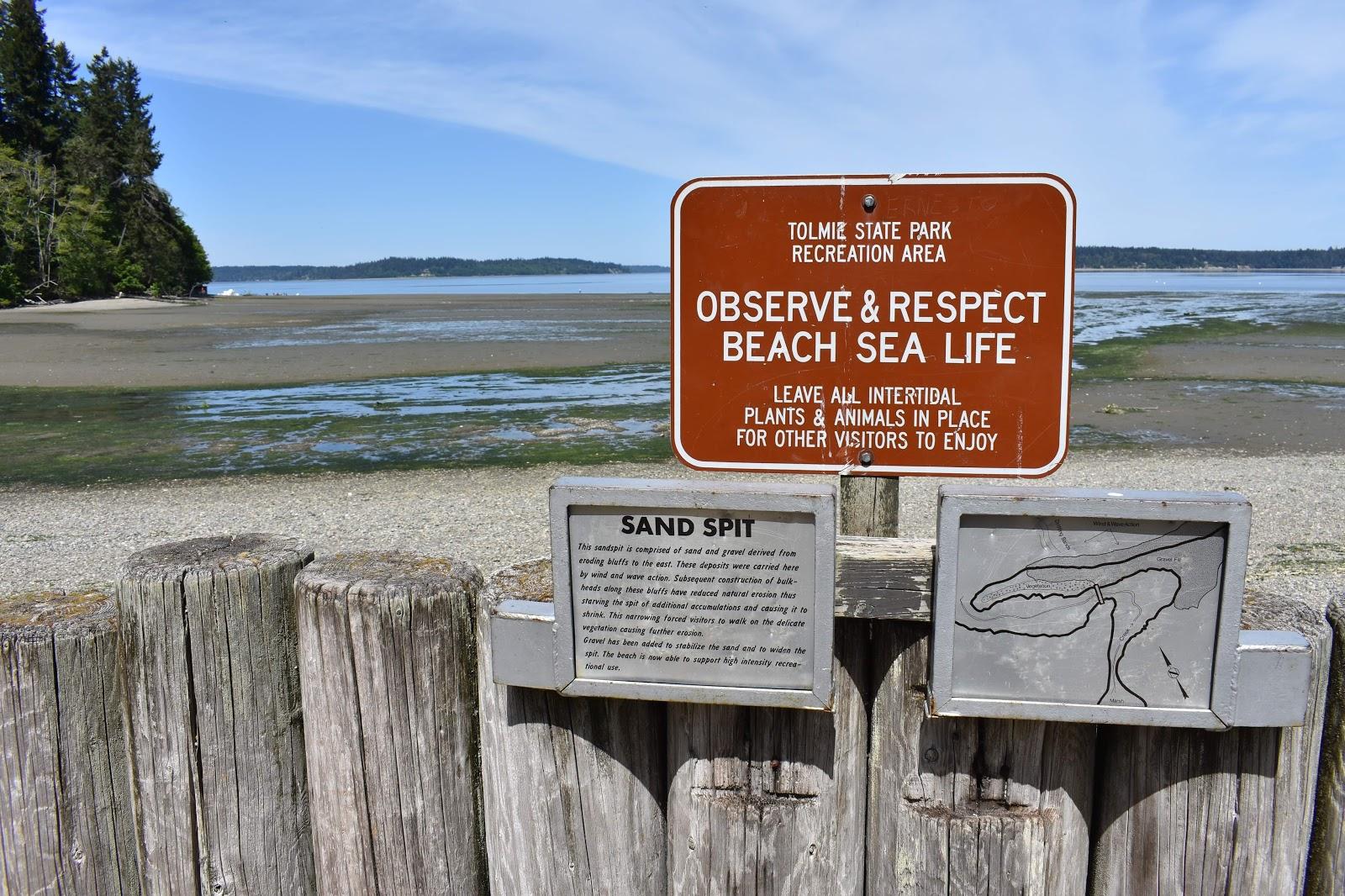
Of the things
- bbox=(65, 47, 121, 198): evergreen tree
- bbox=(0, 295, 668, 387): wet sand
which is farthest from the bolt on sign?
bbox=(65, 47, 121, 198): evergreen tree

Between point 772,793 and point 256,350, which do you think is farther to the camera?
point 256,350

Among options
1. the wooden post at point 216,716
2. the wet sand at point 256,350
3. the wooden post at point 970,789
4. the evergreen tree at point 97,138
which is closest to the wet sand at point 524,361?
the wet sand at point 256,350

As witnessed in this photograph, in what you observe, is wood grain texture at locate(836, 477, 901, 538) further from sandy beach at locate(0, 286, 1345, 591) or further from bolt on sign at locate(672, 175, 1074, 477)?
sandy beach at locate(0, 286, 1345, 591)

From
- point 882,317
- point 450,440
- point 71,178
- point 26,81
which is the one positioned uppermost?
point 26,81

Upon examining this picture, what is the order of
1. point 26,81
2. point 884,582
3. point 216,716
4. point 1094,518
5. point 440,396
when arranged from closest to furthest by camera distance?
point 1094,518, point 884,582, point 216,716, point 440,396, point 26,81

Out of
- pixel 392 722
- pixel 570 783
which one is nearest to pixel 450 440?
pixel 392 722

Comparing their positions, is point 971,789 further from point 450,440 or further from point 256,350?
point 256,350

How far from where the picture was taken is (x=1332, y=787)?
2184mm

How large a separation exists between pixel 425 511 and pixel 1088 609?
368 inches

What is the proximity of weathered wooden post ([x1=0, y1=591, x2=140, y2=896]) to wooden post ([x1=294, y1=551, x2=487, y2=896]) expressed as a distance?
50 cm

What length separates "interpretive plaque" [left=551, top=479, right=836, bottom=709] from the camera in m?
2.04

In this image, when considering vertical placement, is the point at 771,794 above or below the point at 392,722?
below

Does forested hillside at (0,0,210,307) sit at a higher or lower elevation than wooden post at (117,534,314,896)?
higher

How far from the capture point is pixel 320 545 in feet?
30.2
